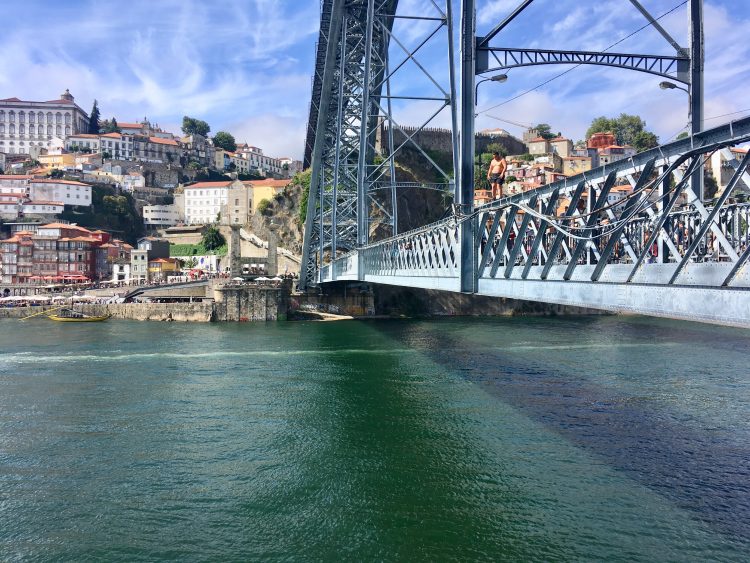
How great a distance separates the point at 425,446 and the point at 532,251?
273 inches

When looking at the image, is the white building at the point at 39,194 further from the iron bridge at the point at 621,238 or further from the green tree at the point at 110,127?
the iron bridge at the point at 621,238

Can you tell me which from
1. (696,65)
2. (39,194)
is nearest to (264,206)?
(39,194)

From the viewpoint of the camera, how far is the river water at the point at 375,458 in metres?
10.3

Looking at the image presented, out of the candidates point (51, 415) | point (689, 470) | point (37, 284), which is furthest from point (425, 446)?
point (37, 284)

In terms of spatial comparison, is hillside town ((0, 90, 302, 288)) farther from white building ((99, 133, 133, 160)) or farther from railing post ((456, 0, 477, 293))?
railing post ((456, 0, 477, 293))

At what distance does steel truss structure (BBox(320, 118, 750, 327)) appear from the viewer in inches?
235

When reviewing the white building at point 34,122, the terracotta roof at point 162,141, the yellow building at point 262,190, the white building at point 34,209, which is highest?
the white building at point 34,122

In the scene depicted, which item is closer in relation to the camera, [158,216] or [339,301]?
[339,301]

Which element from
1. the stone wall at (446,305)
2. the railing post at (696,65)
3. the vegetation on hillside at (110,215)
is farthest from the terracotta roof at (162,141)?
the railing post at (696,65)

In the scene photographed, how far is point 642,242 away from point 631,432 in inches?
353

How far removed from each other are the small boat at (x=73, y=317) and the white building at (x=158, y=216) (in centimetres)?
4075

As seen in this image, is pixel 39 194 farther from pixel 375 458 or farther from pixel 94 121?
pixel 375 458

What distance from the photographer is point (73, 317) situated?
1743 inches

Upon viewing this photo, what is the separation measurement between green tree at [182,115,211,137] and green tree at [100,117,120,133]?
12419 millimetres
